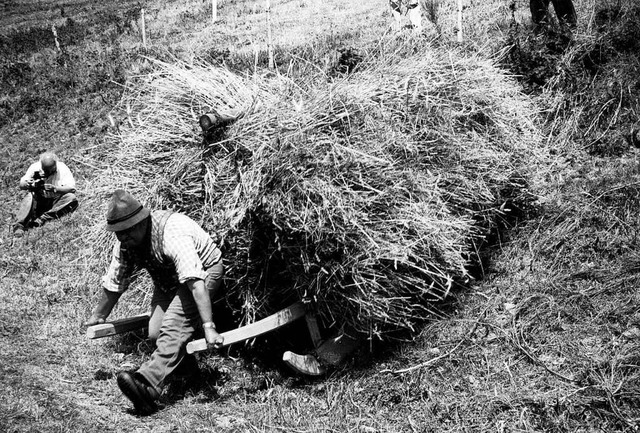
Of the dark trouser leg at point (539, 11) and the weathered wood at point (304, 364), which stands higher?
the dark trouser leg at point (539, 11)

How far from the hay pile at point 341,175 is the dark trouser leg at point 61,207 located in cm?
481

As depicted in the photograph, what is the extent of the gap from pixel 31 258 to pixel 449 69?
19.6ft

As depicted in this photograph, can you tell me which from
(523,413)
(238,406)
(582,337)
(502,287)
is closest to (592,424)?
(523,413)

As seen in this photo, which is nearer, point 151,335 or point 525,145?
point 151,335

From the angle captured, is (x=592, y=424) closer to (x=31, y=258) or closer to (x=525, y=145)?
(x=525, y=145)

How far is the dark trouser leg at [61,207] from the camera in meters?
10.5

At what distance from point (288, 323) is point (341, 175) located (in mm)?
1259

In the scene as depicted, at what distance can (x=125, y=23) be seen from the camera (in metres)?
22.0

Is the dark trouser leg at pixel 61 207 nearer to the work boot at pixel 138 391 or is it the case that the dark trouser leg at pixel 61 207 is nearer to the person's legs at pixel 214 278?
the person's legs at pixel 214 278

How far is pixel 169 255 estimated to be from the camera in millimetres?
5152

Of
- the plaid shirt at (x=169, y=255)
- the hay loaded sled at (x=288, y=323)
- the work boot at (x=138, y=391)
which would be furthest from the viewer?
the hay loaded sled at (x=288, y=323)

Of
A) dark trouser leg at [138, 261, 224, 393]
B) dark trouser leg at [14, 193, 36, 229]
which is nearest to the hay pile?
dark trouser leg at [138, 261, 224, 393]

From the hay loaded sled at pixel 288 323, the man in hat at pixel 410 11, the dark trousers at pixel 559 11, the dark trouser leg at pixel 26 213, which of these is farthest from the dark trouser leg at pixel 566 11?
the dark trouser leg at pixel 26 213

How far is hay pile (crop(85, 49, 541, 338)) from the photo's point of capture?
518 cm
